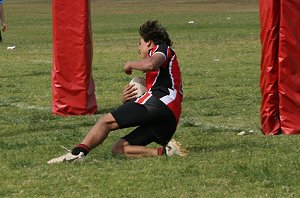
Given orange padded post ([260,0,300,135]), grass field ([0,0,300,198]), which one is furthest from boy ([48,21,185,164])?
orange padded post ([260,0,300,135])

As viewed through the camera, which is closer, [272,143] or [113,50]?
[272,143]

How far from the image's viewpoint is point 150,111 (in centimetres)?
979

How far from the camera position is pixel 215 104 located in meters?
14.8

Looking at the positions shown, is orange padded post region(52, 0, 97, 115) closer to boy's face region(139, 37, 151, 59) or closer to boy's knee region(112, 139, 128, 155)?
boy's face region(139, 37, 151, 59)

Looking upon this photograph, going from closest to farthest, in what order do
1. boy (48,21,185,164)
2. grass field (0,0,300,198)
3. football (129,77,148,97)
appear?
grass field (0,0,300,198) < boy (48,21,185,164) < football (129,77,148,97)

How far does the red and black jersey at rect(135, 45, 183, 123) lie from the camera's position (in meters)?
9.89

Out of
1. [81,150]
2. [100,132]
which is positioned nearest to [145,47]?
[100,132]

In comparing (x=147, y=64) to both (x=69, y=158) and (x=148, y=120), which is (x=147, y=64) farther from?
(x=69, y=158)

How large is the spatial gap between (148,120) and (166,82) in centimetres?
44

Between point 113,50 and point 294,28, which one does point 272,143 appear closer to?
point 294,28

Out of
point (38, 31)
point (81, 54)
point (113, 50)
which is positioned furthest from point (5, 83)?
point (38, 31)

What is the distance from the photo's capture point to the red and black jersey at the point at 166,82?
989 centimetres

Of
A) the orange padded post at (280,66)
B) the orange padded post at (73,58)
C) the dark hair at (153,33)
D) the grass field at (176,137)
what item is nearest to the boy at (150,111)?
the dark hair at (153,33)

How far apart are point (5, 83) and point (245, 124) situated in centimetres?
730
